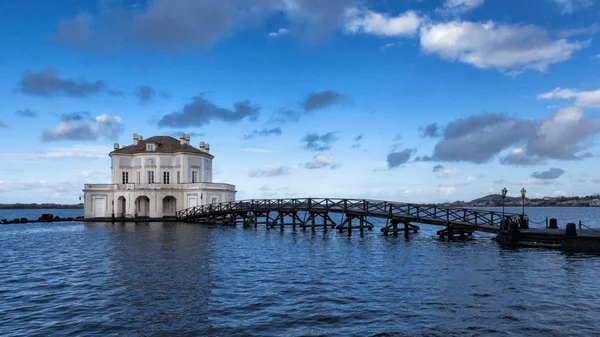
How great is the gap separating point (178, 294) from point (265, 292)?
10.6 ft

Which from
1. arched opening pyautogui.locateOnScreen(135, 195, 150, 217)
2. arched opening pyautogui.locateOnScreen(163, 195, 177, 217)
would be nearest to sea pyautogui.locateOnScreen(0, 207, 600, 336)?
arched opening pyautogui.locateOnScreen(135, 195, 150, 217)

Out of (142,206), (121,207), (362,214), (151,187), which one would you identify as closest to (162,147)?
(151,187)

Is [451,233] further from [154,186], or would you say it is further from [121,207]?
[121,207]

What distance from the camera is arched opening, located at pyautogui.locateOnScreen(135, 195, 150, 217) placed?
207 ft

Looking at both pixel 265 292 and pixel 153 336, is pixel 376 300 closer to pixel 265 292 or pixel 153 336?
pixel 265 292

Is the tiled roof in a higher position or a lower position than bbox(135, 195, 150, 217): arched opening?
higher

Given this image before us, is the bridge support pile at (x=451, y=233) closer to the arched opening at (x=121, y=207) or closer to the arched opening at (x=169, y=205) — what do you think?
the arched opening at (x=169, y=205)

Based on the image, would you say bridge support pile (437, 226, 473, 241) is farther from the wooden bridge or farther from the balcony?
the balcony

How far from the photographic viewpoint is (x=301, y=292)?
1672cm

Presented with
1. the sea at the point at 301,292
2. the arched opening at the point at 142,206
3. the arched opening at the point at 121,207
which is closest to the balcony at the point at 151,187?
the arched opening at the point at 121,207

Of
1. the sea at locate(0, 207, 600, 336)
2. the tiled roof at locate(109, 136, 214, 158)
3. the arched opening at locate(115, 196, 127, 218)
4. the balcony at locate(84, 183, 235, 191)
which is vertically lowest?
the sea at locate(0, 207, 600, 336)

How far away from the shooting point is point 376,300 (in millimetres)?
15398

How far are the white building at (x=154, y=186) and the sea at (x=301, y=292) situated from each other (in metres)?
33.0

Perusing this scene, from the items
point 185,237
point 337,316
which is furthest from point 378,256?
point 185,237
